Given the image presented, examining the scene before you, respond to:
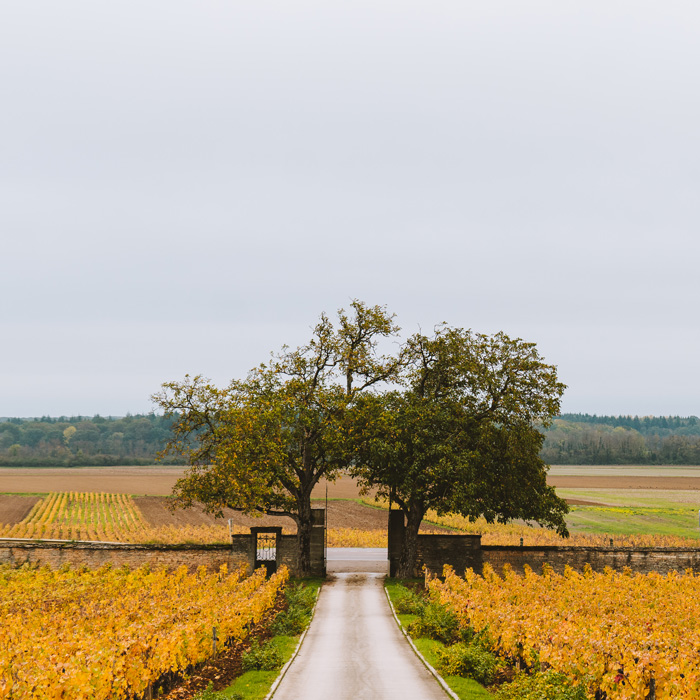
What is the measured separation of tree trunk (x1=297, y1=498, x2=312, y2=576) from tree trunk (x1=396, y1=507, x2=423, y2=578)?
4.41 metres

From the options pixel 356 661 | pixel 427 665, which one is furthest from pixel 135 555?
pixel 427 665

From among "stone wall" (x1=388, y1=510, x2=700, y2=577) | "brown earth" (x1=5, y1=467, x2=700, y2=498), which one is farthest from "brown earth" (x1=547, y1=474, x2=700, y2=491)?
"stone wall" (x1=388, y1=510, x2=700, y2=577)

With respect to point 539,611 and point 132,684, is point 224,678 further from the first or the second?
point 539,611

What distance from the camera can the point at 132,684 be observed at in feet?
48.8

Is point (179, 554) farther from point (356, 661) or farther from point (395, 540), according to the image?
point (356, 661)

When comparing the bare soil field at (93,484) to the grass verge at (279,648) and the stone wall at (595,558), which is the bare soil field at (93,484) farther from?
the grass verge at (279,648)

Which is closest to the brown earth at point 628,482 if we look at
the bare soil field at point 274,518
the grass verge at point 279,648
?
the bare soil field at point 274,518

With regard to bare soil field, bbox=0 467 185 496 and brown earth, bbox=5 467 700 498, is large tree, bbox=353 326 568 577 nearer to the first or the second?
brown earth, bbox=5 467 700 498

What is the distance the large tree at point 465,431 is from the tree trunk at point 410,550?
1.9 inches

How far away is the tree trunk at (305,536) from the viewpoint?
115 feet

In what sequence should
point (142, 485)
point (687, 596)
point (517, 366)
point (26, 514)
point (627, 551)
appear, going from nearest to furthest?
point (687, 596) → point (517, 366) → point (627, 551) → point (26, 514) → point (142, 485)

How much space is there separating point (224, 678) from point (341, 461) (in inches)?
672

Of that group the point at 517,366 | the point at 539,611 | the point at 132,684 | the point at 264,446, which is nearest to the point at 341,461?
the point at 264,446

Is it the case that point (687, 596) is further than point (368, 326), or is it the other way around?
point (368, 326)
